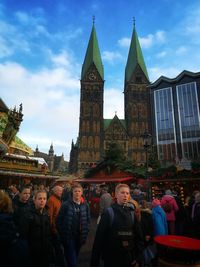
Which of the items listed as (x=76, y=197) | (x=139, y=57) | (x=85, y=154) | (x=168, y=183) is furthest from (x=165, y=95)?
(x=76, y=197)

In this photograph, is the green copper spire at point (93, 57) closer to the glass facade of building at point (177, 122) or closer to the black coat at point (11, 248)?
the glass facade of building at point (177, 122)

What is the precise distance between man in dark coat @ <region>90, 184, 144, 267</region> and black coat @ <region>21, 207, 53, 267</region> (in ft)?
2.56

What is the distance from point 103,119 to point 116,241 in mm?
54724

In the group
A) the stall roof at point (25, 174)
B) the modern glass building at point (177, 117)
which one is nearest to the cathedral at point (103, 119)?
the modern glass building at point (177, 117)

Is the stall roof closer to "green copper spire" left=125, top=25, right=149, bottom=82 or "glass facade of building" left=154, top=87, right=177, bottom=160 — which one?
"glass facade of building" left=154, top=87, right=177, bottom=160

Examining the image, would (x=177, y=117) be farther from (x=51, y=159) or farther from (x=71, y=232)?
(x=51, y=159)

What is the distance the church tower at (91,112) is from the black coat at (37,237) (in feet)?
158

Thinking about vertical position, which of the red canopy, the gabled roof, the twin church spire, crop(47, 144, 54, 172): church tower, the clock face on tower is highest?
the twin church spire

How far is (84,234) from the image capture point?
12.8 feet

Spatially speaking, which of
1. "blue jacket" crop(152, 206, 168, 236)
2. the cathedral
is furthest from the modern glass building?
"blue jacket" crop(152, 206, 168, 236)

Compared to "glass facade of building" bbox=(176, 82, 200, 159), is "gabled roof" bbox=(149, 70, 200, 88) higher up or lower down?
higher up

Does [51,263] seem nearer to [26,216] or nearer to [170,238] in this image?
[26,216]

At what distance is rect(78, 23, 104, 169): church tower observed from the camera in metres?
52.9

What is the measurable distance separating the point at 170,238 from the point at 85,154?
49.9 m
